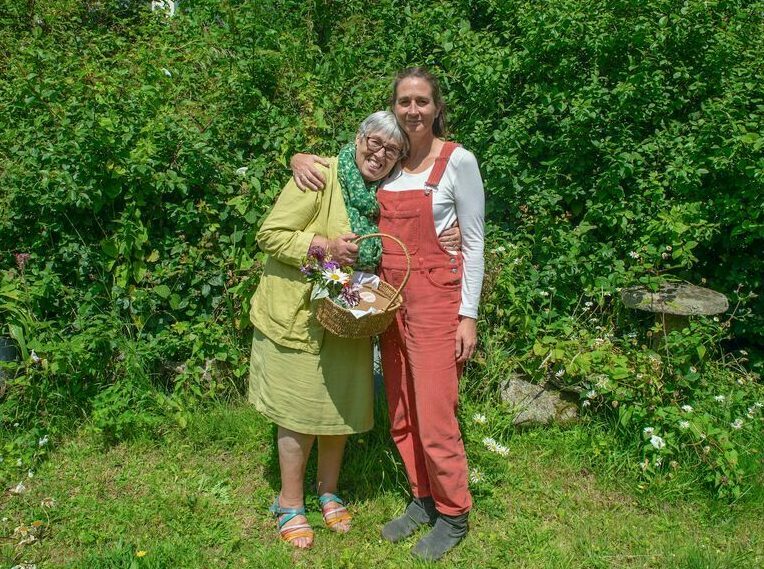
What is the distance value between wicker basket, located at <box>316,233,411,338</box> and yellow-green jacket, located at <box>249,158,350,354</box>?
0.57ft

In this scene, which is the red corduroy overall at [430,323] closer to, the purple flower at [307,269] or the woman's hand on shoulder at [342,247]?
the woman's hand on shoulder at [342,247]

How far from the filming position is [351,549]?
9.95 ft

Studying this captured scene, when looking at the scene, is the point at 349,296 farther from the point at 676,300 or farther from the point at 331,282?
the point at 676,300

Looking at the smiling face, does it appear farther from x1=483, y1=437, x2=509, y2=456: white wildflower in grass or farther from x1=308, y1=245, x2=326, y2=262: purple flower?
x1=483, y1=437, x2=509, y2=456: white wildflower in grass

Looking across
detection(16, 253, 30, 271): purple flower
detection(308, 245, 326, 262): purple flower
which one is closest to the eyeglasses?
detection(308, 245, 326, 262): purple flower

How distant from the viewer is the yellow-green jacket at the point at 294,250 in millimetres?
2732

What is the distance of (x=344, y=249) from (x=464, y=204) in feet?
1.71

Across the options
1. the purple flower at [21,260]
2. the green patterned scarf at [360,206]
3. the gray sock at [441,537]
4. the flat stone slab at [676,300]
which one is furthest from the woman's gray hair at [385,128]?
the purple flower at [21,260]

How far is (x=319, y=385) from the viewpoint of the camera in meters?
2.93

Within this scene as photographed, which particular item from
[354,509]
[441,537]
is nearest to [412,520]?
[441,537]

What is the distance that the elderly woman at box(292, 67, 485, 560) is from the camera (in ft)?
9.00

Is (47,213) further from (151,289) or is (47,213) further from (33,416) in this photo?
(33,416)

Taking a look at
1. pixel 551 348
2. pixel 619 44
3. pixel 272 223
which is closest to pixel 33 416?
pixel 272 223

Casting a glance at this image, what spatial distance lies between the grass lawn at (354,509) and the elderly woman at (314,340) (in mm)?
215
